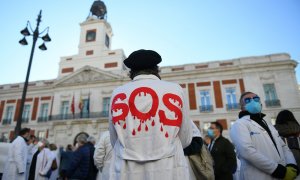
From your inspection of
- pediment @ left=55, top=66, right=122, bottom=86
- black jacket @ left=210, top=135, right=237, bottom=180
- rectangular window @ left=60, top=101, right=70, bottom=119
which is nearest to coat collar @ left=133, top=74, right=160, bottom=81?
black jacket @ left=210, top=135, right=237, bottom=180

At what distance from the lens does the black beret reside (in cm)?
214

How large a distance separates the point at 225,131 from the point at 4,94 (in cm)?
2684

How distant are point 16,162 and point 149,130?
4775mm

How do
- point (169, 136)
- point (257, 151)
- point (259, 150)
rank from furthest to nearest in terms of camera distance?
point (259, 150) < point (257, 151) < point (169, 136)

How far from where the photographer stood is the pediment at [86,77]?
24.9m

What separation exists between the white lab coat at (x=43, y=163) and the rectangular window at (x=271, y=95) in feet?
64.2

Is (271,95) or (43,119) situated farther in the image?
(43,119)

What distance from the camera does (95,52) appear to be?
28.1 meters

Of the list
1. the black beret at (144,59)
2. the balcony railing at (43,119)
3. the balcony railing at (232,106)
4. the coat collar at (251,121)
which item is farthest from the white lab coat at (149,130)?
the balcony railing at (43,119)

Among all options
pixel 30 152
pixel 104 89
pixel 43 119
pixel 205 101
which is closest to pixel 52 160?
pixel 30 152

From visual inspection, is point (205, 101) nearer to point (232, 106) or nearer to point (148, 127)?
point (232, 106)

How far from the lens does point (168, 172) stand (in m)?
1.74

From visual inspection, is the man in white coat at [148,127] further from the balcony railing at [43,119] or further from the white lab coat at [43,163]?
the balcony railing at [43,119]

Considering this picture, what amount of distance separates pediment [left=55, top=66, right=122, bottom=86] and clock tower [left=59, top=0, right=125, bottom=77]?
1183 millimetres
